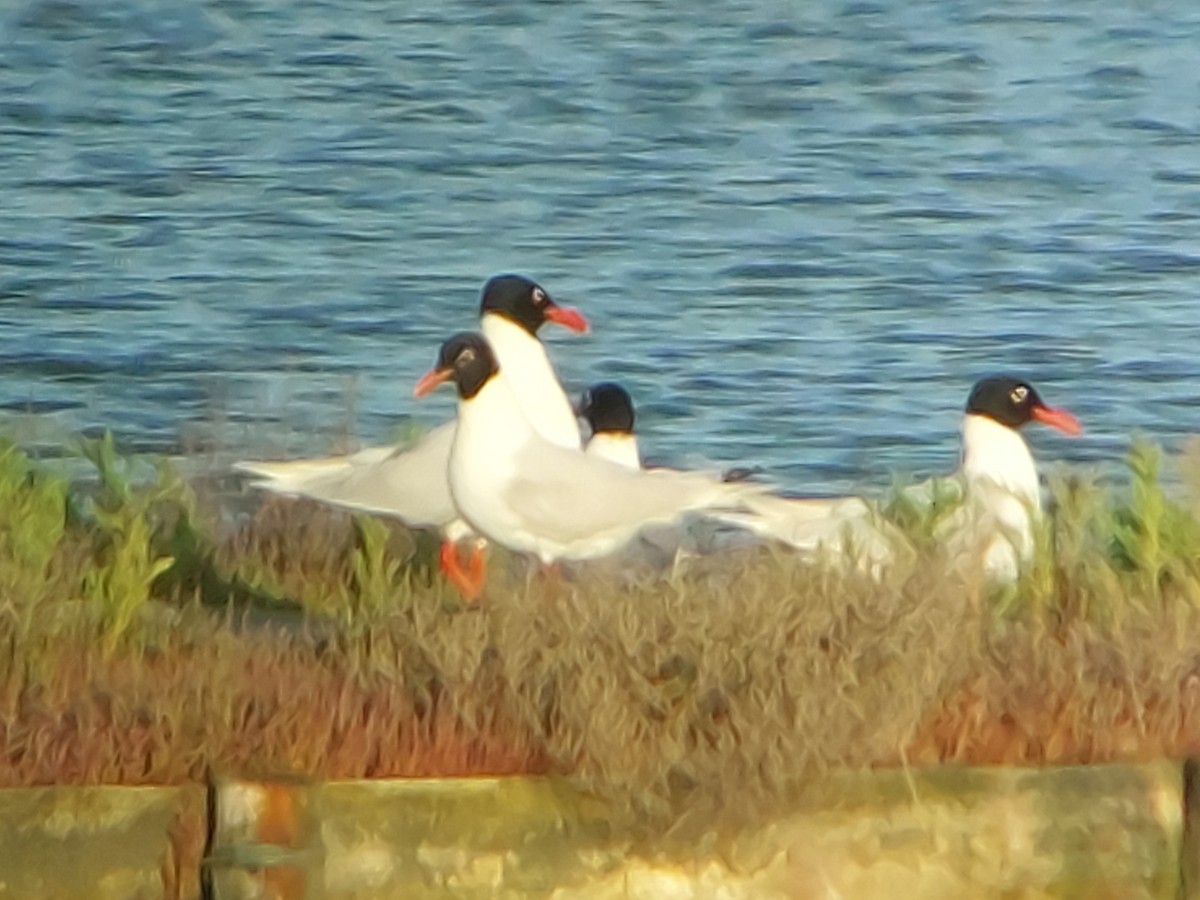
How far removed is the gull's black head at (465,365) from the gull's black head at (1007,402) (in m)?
1.01

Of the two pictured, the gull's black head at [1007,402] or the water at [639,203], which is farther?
the water at [639,203]

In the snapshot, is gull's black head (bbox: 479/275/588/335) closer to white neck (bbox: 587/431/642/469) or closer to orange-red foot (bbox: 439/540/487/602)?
white neck (bbox: 587/431/642/469)

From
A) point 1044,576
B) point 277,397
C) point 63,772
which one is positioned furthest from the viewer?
point 277,397

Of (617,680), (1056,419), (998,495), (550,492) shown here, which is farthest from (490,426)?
(1056,419)

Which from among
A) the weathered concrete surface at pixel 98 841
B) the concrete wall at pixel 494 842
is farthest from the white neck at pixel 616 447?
the weathered concrete surface at pixel 98 841

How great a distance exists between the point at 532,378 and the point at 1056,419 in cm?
108

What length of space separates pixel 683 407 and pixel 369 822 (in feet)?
6.10

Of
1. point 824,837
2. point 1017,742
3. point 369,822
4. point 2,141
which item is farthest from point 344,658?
point 2,141

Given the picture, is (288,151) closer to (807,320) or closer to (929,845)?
(807,320)

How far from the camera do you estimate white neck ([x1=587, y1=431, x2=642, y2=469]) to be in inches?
199

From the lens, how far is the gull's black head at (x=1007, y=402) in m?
4.90

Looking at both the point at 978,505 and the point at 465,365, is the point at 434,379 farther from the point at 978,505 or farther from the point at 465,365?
the point at 978,505

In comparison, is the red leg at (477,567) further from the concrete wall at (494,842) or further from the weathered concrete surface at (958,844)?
the weathered concrete surface at (958,844)

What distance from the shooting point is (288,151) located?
5.46 metres
